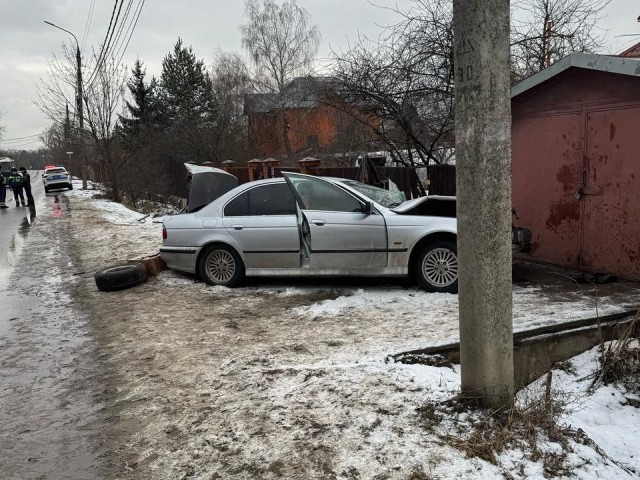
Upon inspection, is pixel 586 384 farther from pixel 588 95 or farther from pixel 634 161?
pixel 588 95

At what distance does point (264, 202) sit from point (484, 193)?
15.6 ft

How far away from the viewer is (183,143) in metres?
27.7

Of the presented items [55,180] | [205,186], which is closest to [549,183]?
[205,186]

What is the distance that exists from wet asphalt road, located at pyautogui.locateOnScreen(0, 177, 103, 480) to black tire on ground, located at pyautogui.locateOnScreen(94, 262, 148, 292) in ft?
1.63

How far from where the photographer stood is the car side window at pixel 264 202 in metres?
7.50

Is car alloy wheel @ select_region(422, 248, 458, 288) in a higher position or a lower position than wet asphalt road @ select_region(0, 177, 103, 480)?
higher

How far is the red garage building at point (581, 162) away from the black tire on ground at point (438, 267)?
2.11m

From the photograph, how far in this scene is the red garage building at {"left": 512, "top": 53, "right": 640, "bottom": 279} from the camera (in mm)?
6684

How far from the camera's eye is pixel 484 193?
3230 mm

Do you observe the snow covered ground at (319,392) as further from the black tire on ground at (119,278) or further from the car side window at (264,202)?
the car side window at (264,202)

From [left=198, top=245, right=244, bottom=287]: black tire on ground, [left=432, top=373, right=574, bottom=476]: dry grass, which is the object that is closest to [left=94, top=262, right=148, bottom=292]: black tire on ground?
[left=198, top=245, right=244, bottom=287]: black tire on ground

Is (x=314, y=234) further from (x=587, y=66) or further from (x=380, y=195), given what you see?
(x=587, y=66)

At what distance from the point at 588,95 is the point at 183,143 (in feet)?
77.0

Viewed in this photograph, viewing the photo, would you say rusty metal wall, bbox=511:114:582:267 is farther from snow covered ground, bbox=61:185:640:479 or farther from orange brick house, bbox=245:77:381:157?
orange brick house, bbox=245:77:381:157
